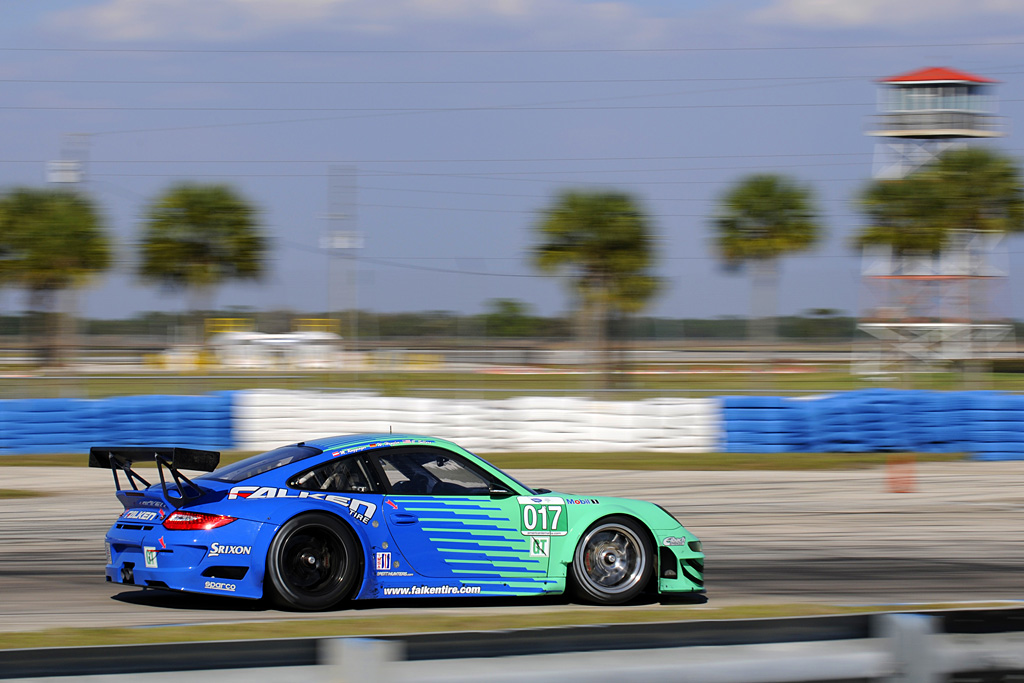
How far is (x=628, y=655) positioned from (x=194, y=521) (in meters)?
3.50

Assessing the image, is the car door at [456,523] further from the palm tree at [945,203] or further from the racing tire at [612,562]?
the palm tree at [945,203]

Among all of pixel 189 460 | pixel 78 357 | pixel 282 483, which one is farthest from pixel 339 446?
pixel 78 357

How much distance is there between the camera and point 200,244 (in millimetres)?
37969

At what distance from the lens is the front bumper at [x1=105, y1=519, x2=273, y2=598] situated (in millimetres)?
5965

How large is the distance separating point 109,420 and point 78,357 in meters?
8.39

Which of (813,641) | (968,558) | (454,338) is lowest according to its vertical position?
(968,558)

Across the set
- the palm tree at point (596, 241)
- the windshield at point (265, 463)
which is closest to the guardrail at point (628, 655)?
the windshield at point (265, 463)

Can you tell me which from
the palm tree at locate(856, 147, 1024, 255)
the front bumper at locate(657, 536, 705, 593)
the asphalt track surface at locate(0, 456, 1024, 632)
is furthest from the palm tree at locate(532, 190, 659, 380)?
the front bumper at locate(657, 536, 705, 593)

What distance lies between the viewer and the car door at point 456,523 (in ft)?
20.8

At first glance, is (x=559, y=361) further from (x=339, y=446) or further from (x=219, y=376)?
(x=339, y=446)

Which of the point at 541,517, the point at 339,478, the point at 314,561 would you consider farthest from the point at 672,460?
the point at 314,561

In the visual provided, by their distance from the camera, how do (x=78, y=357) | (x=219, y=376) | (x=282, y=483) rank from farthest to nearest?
(x=78, y=357) < (x=219, y=376) < (x=282, y=483)

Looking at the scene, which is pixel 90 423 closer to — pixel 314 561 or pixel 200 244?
pixel 314 561

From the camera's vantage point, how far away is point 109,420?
17516 millimetres
